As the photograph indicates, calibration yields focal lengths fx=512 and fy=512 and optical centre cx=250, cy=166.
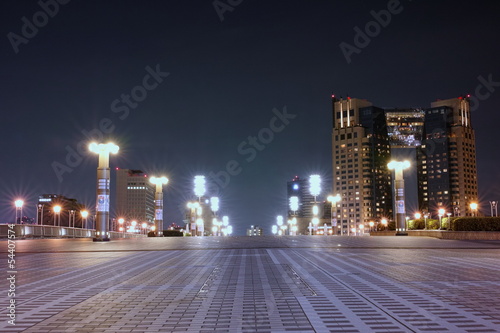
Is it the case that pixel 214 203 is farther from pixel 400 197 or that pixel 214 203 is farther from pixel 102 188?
pixel 102 188

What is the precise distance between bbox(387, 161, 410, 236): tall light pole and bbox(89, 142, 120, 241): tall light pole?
24.3m

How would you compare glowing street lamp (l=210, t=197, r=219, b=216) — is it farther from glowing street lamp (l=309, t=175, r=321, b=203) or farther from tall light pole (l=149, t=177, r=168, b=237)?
tall light pole (l=149, t=177, r=168, b=237)

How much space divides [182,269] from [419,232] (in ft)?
106

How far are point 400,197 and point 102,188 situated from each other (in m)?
26.3

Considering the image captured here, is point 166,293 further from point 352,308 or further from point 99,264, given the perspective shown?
point 99,264

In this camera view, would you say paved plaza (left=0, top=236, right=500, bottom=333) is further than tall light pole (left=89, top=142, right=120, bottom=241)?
No

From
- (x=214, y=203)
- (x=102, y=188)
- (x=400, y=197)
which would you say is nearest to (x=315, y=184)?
(x=214, y=203)

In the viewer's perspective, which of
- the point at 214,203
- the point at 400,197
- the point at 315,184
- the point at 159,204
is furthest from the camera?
the point at 214,203

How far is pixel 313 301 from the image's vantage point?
269 inches

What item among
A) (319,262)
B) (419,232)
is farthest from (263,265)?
(419,232)

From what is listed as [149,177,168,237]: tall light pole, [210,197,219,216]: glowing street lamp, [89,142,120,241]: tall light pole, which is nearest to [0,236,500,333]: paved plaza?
[89,142,120,241]: tall light pole

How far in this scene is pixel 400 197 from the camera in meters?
46.0

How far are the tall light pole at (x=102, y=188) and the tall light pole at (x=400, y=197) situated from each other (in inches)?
955

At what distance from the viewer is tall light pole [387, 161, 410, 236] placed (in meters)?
43.6
